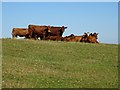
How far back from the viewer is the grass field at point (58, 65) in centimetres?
1639

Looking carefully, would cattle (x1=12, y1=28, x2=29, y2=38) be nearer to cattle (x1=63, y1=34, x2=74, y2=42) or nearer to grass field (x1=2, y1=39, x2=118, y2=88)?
cattle (x1=63, y1=34, x2=74, y2=42)

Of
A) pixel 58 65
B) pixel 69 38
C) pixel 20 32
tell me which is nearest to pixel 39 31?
pixel 20 32

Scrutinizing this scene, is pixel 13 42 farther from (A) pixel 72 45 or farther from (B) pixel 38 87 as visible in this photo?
(B) pixel 38 87

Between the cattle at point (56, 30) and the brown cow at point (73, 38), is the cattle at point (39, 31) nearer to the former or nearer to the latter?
the cattle at point (56, 30)

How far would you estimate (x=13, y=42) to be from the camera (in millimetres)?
30188

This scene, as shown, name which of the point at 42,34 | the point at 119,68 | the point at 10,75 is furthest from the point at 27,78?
the point at 42,34

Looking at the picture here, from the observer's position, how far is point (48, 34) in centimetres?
4212

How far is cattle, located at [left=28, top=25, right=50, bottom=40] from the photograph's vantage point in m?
41.3

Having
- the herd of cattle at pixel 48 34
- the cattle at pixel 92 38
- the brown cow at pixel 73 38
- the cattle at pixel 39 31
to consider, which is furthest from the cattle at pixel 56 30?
the cattle at pixel 92 38

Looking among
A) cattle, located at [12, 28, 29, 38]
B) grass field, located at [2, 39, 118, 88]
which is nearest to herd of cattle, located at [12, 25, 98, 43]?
cattle, located at [12, 28, 29, 38]

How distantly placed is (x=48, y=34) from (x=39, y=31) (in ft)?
4.37

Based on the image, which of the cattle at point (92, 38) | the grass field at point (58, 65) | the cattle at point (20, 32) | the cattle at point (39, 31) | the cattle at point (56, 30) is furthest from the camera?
the cattle at point (56, 30)

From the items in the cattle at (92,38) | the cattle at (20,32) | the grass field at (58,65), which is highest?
the cattle at (20,32)

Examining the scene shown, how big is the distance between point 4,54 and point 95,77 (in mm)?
9005
